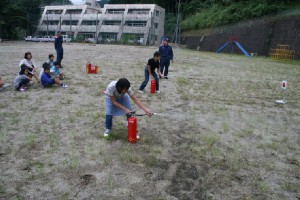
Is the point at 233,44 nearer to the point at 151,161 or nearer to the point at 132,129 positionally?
the point at 132,129

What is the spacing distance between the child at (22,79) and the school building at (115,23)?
142ft

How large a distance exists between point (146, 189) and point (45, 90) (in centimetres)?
623

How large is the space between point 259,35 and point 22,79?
91.6 feet

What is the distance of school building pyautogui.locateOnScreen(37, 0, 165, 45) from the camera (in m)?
53.0

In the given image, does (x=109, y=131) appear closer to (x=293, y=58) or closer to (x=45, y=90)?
(x=45, y=90)

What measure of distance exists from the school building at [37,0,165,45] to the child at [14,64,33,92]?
Result: 1707 inches

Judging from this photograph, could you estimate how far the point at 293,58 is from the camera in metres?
23.8

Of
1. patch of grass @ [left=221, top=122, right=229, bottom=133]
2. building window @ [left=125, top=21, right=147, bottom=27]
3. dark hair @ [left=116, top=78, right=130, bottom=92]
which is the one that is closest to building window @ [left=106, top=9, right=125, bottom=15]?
building window @ [left=125, top=21, right=147, bottom=27]

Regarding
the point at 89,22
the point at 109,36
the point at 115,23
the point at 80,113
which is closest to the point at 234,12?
the point at 115,23

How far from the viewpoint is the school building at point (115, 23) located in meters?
53.0

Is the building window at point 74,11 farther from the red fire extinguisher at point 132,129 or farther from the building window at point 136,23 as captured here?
the red fire extinguisher at point 132,129

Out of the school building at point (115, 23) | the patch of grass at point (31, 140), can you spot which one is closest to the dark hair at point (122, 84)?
the patch of grass at point (31, 140)

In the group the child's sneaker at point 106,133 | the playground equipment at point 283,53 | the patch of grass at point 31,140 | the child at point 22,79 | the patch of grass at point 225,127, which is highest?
the playground equipment at point 283,53

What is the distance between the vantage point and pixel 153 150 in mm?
4488
